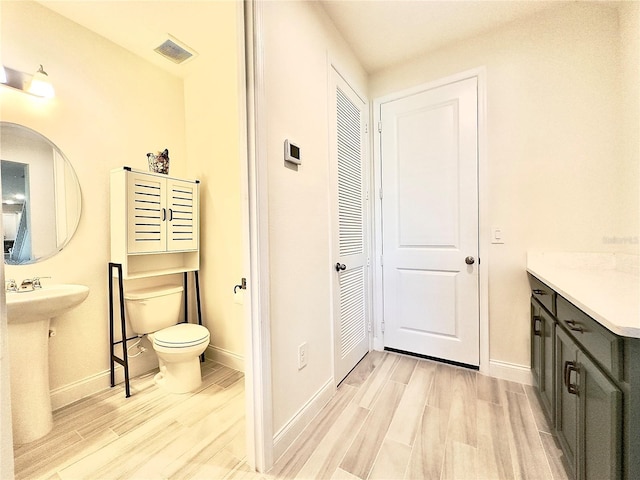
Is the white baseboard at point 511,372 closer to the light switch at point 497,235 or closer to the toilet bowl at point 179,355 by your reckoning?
the light switch at point 497,235

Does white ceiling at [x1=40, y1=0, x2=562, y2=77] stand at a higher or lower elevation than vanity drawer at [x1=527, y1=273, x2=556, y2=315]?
higher

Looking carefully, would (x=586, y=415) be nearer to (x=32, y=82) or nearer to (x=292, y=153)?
(x=292, y=153)

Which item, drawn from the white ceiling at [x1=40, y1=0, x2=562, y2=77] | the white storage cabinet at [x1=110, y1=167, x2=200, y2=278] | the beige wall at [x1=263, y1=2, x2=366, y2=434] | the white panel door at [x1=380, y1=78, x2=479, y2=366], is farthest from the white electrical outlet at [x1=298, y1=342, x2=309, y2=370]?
the white ceiling at [x1=40, y1=0, x2=562, y2=77]

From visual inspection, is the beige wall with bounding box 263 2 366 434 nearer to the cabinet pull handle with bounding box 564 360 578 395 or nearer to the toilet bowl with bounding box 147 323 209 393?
the toilet bowl with bounding box 147 323 209 393

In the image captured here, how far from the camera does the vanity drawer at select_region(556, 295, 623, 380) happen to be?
77cm

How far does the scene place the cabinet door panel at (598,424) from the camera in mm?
771

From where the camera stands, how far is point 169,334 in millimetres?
1953

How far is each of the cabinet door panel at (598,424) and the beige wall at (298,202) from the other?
1194mm

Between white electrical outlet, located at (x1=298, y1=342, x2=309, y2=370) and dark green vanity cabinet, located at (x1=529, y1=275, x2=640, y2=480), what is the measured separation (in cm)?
118

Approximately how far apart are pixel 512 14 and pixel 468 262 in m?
1.78

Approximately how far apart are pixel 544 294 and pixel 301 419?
153cm

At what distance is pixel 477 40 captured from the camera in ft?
6.81

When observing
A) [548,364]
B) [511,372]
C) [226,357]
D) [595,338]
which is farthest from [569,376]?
[226,357]

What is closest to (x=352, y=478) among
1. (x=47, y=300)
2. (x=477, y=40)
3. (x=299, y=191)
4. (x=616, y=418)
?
(x=616, y=418)
